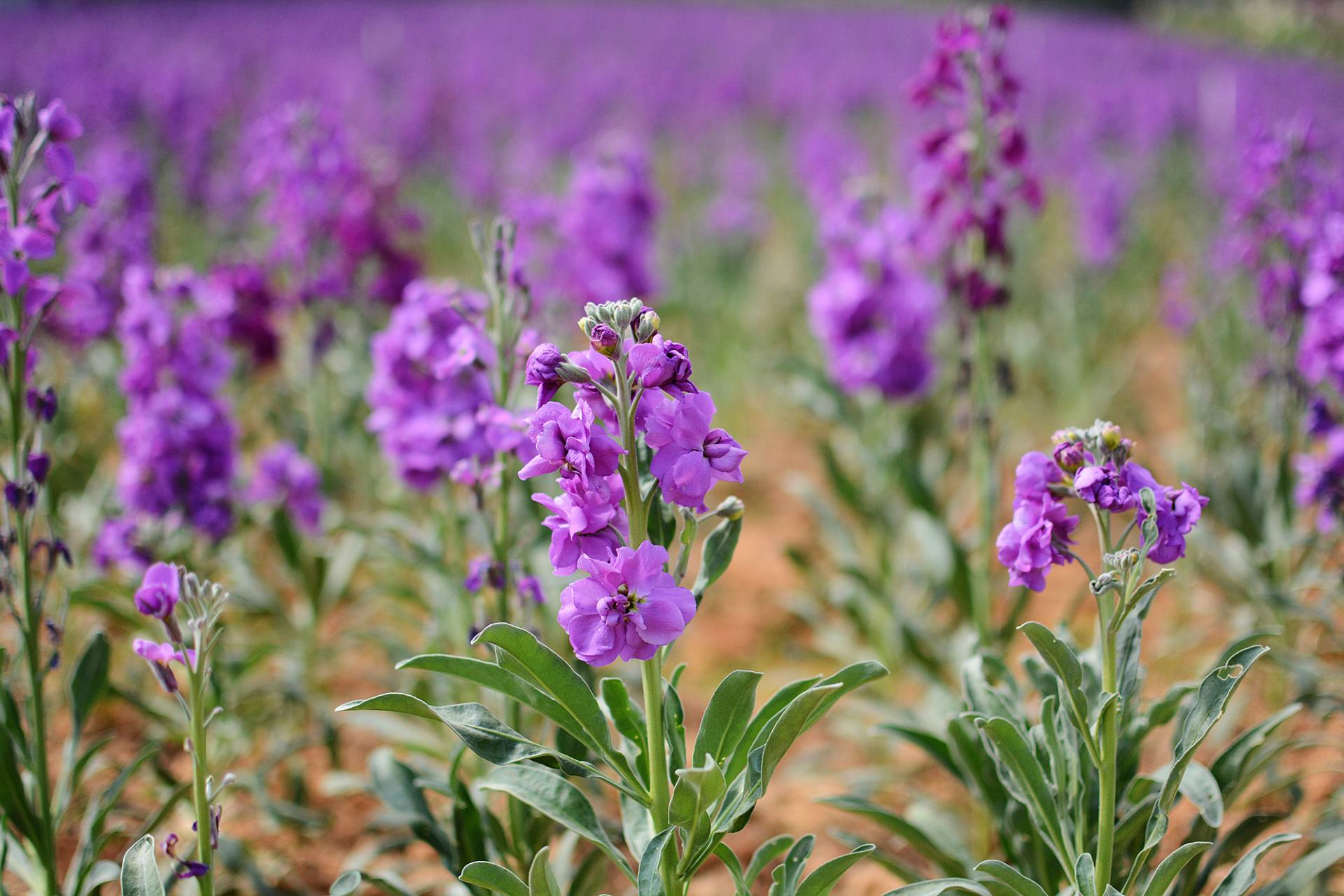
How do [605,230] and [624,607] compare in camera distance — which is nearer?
[624,607]

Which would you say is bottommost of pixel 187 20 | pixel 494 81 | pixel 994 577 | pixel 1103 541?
pixel 994 577

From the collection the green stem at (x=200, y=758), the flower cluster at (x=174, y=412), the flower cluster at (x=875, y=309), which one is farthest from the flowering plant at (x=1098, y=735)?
the flower cluster at (x=174, y=412)

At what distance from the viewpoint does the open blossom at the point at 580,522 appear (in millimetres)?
1199

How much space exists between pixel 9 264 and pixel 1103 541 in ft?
5.57

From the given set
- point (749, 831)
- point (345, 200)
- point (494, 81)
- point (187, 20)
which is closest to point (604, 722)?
point (749, 831)

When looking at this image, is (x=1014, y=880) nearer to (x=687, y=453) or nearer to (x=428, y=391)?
(x=687, y=453)

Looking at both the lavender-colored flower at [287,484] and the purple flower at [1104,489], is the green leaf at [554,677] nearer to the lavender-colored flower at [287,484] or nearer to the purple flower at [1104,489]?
the purple flower at [1104,489]

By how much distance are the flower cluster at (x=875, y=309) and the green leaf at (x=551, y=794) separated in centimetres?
179

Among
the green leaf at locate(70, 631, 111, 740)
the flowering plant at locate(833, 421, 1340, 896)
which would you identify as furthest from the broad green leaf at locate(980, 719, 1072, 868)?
the green leaf at locate(70, 631, 111, 740)

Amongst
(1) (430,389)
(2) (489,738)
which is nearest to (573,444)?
(2) (489,738)

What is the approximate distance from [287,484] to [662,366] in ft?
6.15

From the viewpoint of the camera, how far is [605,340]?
120cm

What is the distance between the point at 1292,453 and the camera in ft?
8.63

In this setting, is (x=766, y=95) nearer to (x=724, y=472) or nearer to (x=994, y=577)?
(x=994, y=577)
